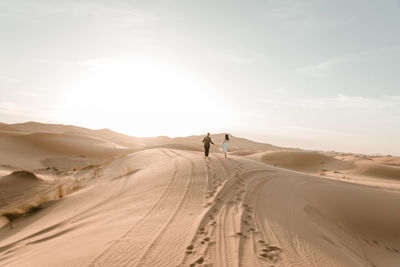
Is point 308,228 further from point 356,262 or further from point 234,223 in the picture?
point 234,223

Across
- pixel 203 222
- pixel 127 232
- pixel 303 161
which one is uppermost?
pixel 303 161

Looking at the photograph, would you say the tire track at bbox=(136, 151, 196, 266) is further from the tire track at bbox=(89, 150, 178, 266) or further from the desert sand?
the tire track at bbox=(89, 150, 178, 266)

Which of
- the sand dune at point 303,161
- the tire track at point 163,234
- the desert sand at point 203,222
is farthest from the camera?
the sand dune at point 303,161

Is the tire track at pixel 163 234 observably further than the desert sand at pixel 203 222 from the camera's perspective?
No

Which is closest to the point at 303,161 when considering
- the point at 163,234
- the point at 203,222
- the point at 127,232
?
the point at 203,222

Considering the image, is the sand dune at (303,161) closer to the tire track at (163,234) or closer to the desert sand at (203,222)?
the desert sand at (203,222)

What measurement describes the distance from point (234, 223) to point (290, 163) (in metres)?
20.7

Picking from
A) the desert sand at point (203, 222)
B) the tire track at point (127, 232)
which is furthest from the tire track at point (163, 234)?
the tire track at point (127, 232)

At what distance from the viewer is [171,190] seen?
6.09 meters

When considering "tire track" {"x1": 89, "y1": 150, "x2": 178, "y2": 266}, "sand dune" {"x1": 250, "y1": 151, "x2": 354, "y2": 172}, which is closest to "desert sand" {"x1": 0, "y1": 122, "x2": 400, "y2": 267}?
"tire track" {"x1": 89, "y1": 150, "x2": 178, "y2": 266}

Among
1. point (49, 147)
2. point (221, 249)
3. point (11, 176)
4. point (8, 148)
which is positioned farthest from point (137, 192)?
point (49, 147)

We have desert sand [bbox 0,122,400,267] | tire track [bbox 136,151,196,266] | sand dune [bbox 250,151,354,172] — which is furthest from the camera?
sand dune [bbox 250,151,354,172]

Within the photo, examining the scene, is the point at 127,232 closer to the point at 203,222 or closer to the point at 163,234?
the point at 163,234

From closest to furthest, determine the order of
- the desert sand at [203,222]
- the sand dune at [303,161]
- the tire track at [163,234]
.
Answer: the tire track at [163,234] → the desert sand at [203,222] → the sand dune at [303,161]
